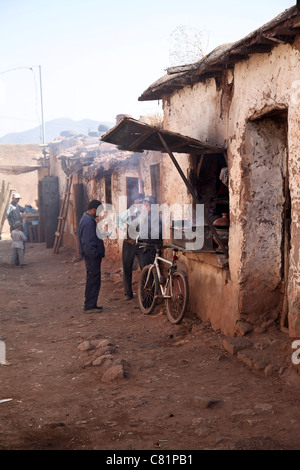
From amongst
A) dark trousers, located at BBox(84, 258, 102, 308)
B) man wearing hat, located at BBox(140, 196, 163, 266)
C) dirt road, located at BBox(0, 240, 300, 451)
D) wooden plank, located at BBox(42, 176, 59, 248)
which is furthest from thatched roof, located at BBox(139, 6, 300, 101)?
wooden plank, located at BBox(42, 176, 59, 248)

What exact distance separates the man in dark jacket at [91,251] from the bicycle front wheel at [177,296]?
4.95 ft

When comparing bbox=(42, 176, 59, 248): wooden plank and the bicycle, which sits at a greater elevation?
bbox=(42, 176, 59, 248): wooden plank

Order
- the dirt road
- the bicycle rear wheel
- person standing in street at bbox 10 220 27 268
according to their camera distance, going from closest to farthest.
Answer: the dirt road
the bicycle rear wheel
person standing in street at bbox 10 220 27 268

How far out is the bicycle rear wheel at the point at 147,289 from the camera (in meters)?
7.76

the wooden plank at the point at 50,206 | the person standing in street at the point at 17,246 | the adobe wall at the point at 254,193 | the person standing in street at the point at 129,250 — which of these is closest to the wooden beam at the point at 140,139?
the adobe wall at the point at 254,193

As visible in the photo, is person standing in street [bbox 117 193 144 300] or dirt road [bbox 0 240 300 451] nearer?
dirt road [bbox 0 240 300 451]

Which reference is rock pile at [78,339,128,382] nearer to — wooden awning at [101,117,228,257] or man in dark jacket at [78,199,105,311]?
wooden awning at [101,117,228,257]

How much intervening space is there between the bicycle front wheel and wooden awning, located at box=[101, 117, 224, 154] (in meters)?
1.72

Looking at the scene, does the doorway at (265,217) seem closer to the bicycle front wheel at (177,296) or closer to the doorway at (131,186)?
the bicycle front wheel at (177,296)

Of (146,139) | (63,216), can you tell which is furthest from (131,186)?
(146,139)

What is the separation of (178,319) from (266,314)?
4.90ft

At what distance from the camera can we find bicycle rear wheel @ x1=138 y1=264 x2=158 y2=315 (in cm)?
776

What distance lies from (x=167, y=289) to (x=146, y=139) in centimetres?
221

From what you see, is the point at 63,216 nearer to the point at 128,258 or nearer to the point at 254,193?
the point at 128,258
